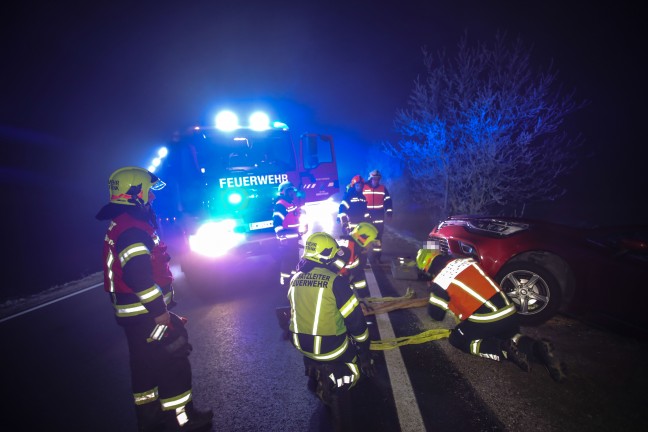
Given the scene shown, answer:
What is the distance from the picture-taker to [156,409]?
103 inches

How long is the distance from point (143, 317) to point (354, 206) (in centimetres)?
570

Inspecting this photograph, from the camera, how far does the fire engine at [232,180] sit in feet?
19.1

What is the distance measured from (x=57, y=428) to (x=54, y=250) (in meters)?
13.6

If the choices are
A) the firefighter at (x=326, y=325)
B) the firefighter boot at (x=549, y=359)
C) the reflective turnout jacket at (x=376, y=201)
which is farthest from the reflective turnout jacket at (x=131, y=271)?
the reflective turnout jacket at (x=376, y=201)

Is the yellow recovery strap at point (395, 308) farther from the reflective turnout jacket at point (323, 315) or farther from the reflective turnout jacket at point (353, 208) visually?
the reflective turnout jacket at point (353, 208)

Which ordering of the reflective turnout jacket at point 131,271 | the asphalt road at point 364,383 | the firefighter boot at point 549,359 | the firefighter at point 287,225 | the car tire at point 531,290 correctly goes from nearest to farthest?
the reflective turnout jacket at point 131,271, the asphalt road at point 364,383, the firefighter boot at point 549,359, the car tire at point 531,290, the firefighter at point 287,225

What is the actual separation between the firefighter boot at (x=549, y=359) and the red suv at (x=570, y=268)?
1.33 meters

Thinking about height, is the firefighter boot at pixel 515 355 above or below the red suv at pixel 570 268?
below

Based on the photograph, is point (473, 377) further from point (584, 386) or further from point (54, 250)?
point (54, 250)

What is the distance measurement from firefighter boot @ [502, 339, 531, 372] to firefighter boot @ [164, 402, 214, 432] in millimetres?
2791

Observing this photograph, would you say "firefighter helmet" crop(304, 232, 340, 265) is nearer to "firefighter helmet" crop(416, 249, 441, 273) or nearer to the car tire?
"firefighter helmet" crop(416, 249, 441, 273)

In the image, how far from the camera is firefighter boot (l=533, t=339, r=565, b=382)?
2.64 meters

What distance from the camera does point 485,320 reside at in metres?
2.84

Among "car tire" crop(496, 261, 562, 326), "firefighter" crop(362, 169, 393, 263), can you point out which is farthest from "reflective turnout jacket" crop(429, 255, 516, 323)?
"firefighter" crop(362, 169, 393, 263)
